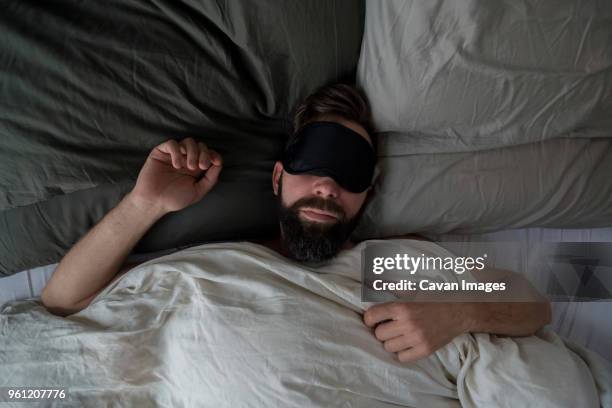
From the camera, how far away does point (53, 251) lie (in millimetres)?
918

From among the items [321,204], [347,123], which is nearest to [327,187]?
[321,204]

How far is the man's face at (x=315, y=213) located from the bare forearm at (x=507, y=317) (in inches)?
12.7

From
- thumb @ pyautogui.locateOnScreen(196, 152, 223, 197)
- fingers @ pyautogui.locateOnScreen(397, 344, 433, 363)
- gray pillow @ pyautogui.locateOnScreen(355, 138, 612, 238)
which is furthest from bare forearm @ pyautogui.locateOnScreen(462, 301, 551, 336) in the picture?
thumb @ pyautogui.locateOnScreen(196, 152, 223, 197)

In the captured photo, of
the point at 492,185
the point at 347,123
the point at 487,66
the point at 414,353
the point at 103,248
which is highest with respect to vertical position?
the point at 487,66

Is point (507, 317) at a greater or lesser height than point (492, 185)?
lesser

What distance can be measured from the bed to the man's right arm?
4cm

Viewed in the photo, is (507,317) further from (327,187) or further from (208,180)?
(208,180)

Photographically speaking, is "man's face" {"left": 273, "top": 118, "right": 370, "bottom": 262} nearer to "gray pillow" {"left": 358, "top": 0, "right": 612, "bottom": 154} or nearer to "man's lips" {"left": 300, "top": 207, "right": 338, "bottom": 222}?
"man's lips" {"left": 300, "top": 207, "right": 338, "bottom": 222}

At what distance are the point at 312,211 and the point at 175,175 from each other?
315 millimetres

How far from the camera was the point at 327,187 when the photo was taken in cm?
86

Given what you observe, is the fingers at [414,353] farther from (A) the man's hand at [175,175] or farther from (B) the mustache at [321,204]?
(A) the man's hand at [175,175]

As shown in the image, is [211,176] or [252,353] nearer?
[252,353]

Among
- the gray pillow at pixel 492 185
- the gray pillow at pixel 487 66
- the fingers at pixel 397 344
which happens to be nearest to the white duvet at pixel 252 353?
the fingers at pixel 397 344

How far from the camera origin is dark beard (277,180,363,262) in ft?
2.88
